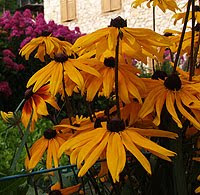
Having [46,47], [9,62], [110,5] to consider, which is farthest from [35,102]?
[110,5]

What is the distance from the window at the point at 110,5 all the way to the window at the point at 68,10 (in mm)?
1283

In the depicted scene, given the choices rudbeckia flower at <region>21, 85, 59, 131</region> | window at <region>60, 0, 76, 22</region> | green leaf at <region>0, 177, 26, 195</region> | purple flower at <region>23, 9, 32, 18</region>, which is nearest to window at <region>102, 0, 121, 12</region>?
window at <region>60, 0, 76, 22</region>

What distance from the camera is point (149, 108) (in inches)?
36.0

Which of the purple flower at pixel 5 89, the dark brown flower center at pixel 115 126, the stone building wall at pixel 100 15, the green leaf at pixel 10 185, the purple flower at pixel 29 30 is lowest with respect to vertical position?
the purple flower at pixel 5 89

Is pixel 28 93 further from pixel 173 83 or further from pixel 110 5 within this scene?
pixel 110 5

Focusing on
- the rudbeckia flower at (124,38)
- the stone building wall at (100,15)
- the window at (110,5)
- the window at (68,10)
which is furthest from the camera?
the window at (68,10)

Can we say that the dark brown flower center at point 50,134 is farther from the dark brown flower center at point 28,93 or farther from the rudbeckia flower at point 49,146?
the dark brown flower center at point 28,93

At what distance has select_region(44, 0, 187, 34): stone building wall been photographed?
9.88 metres

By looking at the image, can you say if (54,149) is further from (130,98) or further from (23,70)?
(23,70)

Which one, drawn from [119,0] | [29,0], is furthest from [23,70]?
[29,0]

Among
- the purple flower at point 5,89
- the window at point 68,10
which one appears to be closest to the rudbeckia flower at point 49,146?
the purple flower at point 5,89

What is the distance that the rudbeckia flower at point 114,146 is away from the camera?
0.78 meters

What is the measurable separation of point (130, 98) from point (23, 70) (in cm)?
546

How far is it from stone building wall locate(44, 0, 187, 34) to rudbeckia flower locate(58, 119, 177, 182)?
8.38 metres
